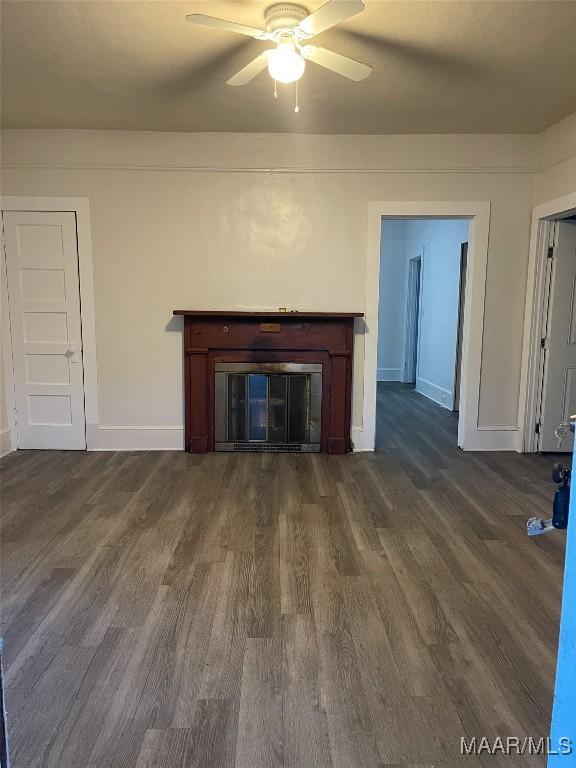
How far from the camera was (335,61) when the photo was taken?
2504mm

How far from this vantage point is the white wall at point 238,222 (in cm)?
421

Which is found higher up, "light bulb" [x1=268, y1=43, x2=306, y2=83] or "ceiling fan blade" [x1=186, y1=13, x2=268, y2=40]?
"ceiling fan blade" [x1=186, y1=13, x2=268, y2=40]

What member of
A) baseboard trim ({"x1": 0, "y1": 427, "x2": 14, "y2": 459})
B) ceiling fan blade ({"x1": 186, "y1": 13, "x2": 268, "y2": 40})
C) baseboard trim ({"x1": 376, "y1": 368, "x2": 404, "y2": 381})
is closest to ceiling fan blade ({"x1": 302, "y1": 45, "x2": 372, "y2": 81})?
ceiling fan blade ({"x1": 186, "y1": 13, "x2": 268, "y2": 40})

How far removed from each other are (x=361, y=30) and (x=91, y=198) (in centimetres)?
265

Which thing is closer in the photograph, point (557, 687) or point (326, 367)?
point (557, 687)

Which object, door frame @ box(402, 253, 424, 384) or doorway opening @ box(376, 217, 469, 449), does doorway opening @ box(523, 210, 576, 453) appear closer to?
doorway opening @ box(376, 217, 469, 449)

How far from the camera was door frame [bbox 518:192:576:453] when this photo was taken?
167 inches

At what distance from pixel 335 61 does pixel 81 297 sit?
2.87 meters

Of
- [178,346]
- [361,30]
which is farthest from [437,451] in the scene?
[361,30]

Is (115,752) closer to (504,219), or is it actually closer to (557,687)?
(557,687)

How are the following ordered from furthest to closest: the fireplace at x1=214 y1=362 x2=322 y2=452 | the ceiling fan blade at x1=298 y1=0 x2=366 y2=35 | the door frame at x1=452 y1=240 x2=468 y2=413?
the door frame at x1=452 y1=240 x2=468 y2=413 < the fireplace at x1=214 y1=362 x2=322 y2=452 < the ceiling fan blade at x1=298 y1=0 x2=366 y2=35

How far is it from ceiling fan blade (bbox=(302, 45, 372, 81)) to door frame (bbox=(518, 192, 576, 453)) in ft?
7.69

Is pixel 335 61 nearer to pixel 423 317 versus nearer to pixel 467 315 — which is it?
pixel 467 315

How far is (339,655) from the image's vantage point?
1879 mm
